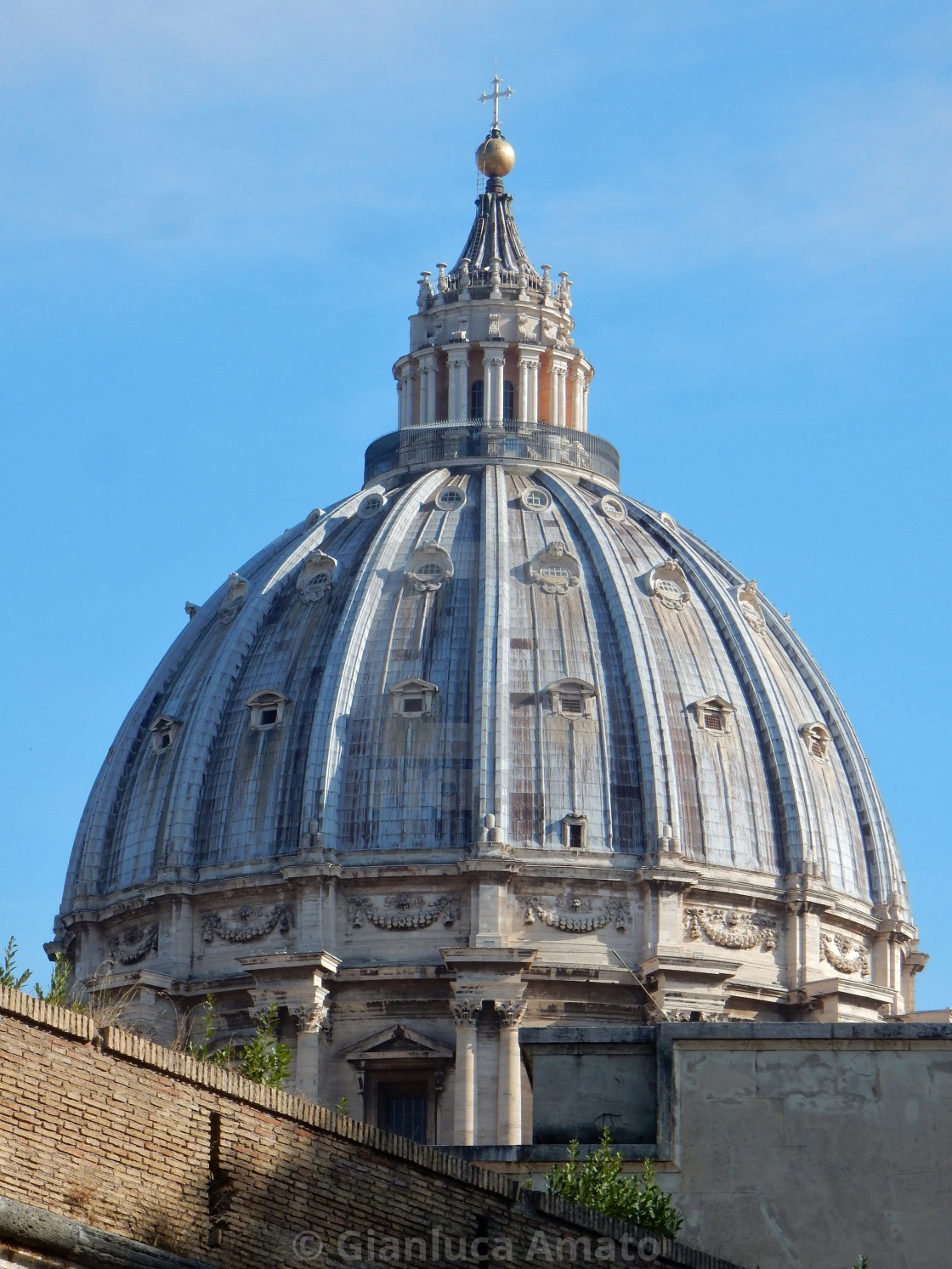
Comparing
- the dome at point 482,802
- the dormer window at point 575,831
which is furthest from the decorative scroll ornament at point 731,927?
the dormer window at point 575,831

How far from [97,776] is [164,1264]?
5452 cm

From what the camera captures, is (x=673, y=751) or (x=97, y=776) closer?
(x=673, y=751)

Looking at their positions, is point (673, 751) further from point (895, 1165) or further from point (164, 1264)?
point (164, 1264)

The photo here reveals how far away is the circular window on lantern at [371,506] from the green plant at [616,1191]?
49.6m

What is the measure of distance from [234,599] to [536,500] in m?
7.72

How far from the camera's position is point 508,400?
270 ft

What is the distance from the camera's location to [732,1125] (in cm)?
3048

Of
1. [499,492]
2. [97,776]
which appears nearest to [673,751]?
[499,492]

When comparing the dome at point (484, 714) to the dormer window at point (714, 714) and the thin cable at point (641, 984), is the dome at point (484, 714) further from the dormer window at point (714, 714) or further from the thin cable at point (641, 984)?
the thin cable at point (641, 984)

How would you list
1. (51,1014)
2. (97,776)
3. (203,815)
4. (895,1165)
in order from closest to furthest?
(51,1014), (895,1165), (203,815), (97,776)

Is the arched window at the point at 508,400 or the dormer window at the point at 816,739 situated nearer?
the dormer window at the point at 816,739

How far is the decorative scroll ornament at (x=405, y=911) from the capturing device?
68500mm

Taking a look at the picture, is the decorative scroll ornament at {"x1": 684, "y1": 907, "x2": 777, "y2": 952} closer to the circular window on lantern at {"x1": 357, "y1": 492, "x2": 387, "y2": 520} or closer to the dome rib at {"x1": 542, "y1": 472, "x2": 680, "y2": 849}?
the dome rib at {"x1": 542, "y1": 472, "x2": 680, "y2": 849}

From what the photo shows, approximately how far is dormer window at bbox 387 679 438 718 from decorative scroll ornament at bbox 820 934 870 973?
1027 cm
